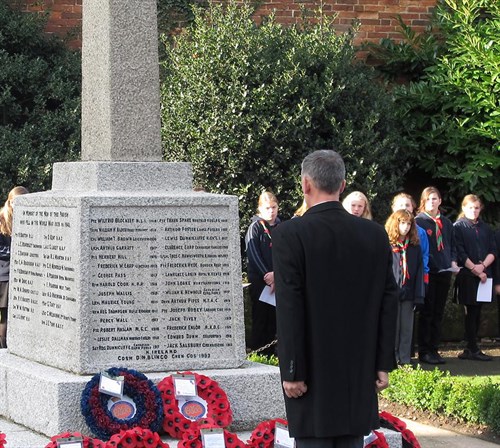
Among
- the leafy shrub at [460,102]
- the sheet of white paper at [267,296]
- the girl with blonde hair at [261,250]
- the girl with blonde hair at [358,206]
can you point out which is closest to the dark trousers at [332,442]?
the girl with blonde hair at [358,206]

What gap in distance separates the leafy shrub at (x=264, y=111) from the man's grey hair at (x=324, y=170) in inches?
316

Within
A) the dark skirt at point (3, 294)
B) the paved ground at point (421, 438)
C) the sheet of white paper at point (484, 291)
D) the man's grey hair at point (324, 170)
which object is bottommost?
the paved ground at point (421, 438)

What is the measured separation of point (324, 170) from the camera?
17.8 ft

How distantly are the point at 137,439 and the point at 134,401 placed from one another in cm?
47

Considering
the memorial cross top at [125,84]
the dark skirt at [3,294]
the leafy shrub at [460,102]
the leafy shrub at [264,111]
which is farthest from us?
the leafy shrub at [460,102]

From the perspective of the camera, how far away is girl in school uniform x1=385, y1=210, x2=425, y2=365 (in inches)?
472

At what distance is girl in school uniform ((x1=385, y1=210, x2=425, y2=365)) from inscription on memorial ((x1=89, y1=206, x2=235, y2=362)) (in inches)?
184

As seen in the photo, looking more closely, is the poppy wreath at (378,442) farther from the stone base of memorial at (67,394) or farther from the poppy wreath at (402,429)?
the stone base of memorial at (67,394)

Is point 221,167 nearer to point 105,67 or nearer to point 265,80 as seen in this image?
point 265,80

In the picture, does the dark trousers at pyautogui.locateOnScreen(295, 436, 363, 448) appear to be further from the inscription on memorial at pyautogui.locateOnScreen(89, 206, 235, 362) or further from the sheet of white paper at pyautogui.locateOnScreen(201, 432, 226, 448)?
the inscription on memorial at pyautogui.locateOnScreen(89, 206, 235, 362)

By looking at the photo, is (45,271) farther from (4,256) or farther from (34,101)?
(34,101)

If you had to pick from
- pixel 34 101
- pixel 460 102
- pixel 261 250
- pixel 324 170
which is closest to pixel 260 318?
pixel 261 250

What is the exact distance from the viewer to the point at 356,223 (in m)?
5.50

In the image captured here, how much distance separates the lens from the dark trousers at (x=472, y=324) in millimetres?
13188
